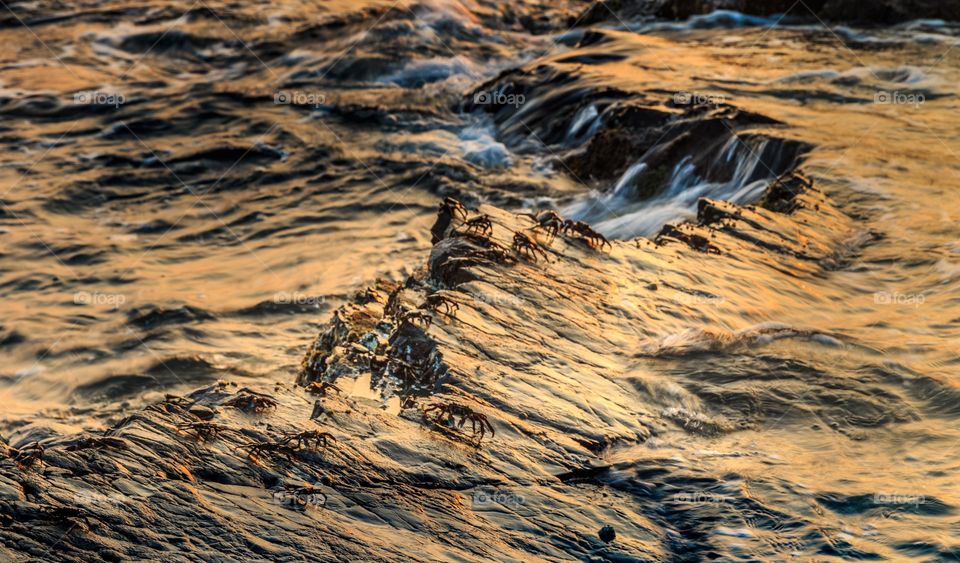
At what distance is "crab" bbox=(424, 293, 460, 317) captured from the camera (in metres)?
6.30

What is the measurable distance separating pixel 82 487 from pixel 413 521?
4.16ft

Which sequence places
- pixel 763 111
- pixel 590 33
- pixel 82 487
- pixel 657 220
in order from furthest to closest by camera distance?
1. pixel 590 33
2. pixel 763 111
3. pixel 657 220
4. pixel 82 487

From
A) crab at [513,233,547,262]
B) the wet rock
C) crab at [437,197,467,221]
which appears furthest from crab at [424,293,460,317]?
crab at [437,197,467,221]

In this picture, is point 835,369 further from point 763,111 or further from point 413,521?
point 763,111

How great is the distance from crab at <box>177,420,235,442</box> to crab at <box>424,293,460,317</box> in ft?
5.65

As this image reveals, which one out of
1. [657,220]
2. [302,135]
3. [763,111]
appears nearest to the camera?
[657,220]

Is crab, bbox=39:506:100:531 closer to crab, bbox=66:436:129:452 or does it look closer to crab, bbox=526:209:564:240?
crab, bbox=66:436:129:452

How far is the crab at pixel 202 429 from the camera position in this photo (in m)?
4.83

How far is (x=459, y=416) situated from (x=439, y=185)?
9196 millimetres

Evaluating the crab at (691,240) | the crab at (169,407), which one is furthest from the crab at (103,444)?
the crab at (691,240)

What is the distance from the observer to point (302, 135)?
16.4m

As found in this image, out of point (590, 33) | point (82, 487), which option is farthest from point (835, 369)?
point (590, 33)

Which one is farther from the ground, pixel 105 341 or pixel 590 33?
pixel 590 33

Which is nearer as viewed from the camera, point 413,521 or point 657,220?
point 413,521
